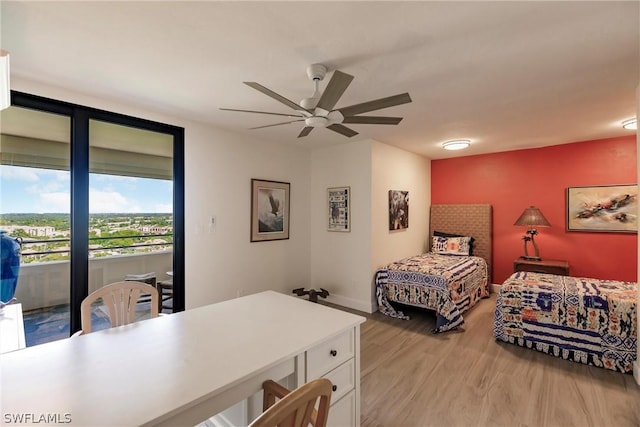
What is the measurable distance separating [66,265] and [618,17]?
14.5ft

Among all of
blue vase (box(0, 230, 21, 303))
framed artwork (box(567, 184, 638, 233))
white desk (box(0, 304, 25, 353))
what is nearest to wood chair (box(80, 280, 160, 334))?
white desk (box(0, 304, 25, 353))

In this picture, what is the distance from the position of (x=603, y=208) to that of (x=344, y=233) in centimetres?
373

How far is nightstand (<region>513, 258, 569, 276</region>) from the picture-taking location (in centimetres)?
405

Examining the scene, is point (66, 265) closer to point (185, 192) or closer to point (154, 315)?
point (185, 192)

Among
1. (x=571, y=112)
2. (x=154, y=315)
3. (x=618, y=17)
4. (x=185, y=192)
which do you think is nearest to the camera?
(x=618, y=17)

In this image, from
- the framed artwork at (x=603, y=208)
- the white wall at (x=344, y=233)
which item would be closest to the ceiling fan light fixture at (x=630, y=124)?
the framed artwork at (x=603, y=208)

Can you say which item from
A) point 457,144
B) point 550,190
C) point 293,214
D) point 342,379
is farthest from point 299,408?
point 550,190

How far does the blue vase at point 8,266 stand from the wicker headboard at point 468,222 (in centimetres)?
572

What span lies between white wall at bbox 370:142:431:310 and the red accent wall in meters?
0.51

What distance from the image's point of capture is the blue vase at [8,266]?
2.26 m

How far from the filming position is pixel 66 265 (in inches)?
105

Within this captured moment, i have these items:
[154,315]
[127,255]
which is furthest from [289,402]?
[127,255]

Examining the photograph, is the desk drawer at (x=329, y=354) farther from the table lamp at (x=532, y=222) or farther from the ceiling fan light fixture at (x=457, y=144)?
the table lamp at (x=532, y=222)

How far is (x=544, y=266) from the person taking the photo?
4.14 meters
